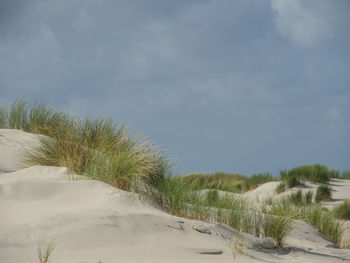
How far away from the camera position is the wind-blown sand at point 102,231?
3.40 meters

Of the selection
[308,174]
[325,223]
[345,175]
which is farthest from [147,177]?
[345,175]

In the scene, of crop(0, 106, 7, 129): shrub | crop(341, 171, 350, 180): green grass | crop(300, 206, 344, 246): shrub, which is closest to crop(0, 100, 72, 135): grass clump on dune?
crop(0, 106, 7, 129): shrub

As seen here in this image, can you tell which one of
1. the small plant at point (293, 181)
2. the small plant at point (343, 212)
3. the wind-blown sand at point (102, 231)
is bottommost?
the wind-blown sand at point (102, 231)

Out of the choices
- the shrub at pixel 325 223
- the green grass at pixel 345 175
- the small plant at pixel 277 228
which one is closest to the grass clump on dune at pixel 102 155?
the small plant at pixel 277 228

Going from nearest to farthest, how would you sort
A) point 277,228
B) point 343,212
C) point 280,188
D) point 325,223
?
point 277,228 < point 325,223 < point 343,212 < point 280,188

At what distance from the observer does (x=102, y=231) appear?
3.69 metres

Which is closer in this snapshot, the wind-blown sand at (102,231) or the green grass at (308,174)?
the wind-blown sand at (102,231)

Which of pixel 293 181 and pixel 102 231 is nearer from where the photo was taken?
pixel 102 231

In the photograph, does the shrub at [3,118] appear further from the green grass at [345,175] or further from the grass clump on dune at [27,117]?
the green grass at [345,175]

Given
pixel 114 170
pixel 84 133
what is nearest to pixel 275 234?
pixel 114 170

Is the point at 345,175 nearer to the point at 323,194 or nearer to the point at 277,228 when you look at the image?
the point at 323,194

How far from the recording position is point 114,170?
17.3 ft

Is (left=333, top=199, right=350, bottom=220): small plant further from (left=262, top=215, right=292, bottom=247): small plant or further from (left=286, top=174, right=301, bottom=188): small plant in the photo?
(left=262, top=215, right=292, bottom=247): small plant

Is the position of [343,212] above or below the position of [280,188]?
below
